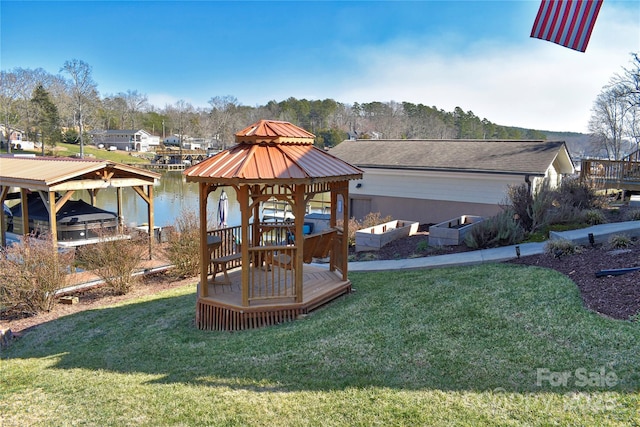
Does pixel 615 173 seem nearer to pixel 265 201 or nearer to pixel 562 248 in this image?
pixel 562 248

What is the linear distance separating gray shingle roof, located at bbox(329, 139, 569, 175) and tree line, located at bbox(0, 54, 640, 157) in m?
32.6

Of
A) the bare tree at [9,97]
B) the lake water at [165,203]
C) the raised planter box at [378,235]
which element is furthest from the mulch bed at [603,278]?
the bare tree at [9,97]

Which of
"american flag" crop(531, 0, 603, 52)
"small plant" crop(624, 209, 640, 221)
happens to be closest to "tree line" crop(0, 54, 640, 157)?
"small plant" crop(624, 209, 640, 221)

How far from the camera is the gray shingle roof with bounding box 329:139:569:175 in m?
15.9

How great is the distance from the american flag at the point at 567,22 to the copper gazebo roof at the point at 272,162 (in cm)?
346

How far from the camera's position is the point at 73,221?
12805 mm

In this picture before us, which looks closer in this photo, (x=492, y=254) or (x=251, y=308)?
(x=251, y=308)

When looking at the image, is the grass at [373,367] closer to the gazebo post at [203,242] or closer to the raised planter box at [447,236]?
the gazebo post at [203,242]

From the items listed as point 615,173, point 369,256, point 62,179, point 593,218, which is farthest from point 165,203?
point 593,218

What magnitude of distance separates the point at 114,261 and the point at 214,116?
8033cm

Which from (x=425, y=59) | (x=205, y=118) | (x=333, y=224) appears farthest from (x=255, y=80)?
(x=205, y=118)

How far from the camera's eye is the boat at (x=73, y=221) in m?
12.7

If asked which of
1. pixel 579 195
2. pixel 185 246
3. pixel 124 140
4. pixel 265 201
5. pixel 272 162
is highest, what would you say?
pixel 124 140

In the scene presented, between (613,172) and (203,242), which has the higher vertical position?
(613,172)
